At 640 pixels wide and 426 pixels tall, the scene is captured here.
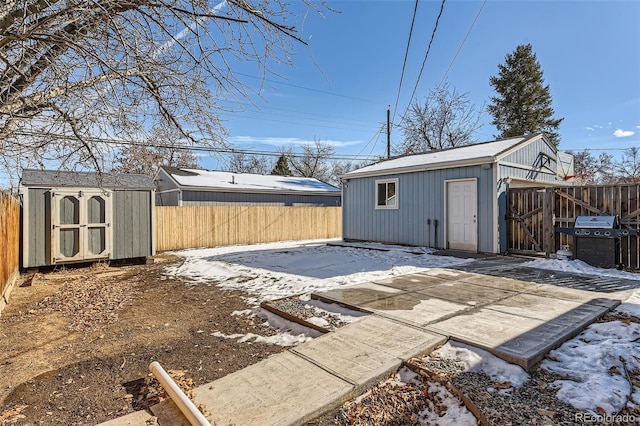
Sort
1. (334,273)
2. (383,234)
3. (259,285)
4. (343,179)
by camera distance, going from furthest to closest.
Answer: (343,179) → (383,234) → (334,273) → (259,285)

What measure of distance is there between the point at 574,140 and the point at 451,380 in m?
26.8

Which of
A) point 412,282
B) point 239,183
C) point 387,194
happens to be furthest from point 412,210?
point 239,183

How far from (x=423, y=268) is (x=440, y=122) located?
59.0ft

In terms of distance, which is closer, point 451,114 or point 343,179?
point 343,179

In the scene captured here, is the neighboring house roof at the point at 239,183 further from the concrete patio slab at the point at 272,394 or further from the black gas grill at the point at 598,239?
the concrete patio slab at the point at 272,394

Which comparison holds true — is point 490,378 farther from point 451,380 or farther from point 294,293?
point 294,293

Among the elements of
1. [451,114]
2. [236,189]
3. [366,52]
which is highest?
[451,114]

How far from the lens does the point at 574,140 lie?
74.0ft

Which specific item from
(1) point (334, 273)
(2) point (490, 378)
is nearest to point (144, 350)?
(2) point (490, 378)

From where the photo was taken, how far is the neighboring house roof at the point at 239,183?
14.7m

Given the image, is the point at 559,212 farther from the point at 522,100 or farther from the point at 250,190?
the point at 522,100

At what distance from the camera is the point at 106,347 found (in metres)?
3.13

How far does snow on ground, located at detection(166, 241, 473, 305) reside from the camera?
5379 mm

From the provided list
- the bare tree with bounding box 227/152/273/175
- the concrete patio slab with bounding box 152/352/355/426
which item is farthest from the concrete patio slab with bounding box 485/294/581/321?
the bare tree with bounding box 227/152/273/175
